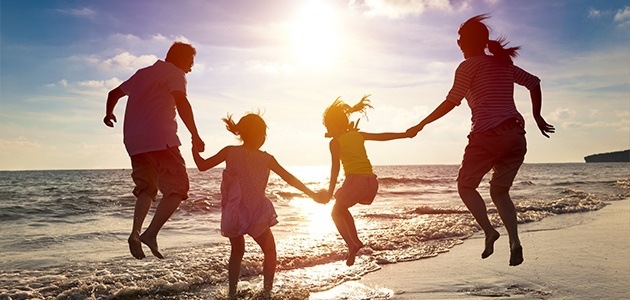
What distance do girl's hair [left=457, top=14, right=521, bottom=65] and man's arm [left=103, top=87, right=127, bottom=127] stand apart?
3783 millimetres

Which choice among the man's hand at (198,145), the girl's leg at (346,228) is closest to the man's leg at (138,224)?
the man's hand at (198,145)

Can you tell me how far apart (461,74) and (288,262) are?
16.0 ft

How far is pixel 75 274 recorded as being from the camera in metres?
8.26

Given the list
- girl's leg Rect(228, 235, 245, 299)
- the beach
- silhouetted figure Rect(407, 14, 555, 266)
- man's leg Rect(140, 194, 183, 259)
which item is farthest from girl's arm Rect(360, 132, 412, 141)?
man's leg Rect(140, 194, 183, 259)

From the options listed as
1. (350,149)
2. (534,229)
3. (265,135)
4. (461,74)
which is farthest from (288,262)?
(534,229)

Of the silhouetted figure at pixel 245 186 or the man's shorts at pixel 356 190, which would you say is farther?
the man's shorts at pixel 356 190

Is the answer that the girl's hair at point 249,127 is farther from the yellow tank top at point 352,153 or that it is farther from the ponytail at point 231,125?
the yellow tank top at point 352,153

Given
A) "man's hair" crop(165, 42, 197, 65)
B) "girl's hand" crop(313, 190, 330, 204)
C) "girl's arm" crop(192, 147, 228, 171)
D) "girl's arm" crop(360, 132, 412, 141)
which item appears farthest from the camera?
"girl's arm" crop(360, 132, 412, 141)

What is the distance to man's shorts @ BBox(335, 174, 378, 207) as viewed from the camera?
6673mm

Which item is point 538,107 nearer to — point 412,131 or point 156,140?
point 412,131

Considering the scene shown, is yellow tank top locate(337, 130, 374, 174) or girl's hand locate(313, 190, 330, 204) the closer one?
girl's hand locate(313, 190, 330, 204)

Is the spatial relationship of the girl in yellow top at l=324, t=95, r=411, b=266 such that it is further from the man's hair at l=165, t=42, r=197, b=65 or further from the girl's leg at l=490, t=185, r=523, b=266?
the man's hair at l=165, t=42, r=197, b=65

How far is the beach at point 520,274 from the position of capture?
249 inches

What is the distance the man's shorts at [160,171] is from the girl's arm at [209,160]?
0.65ft
